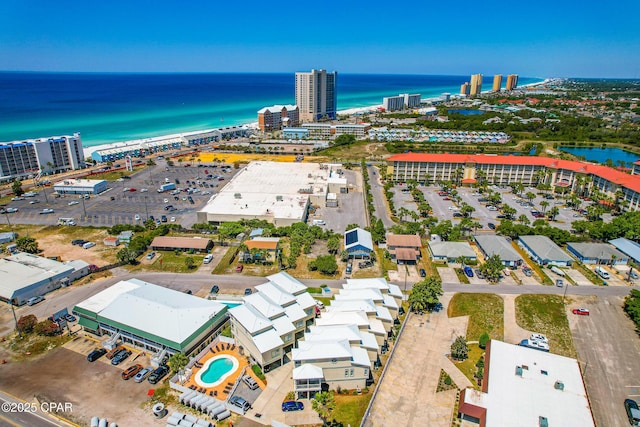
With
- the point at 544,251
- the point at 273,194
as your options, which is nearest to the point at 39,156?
the point at 273,194

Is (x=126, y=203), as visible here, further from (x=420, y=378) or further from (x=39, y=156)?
(x=420, y=378)

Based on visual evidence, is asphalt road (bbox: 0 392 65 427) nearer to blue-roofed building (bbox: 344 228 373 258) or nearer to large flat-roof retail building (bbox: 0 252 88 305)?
large flat-roof retail building (bbox: 0 252 88 305)

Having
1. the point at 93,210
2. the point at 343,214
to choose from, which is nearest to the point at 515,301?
the point at 343,214

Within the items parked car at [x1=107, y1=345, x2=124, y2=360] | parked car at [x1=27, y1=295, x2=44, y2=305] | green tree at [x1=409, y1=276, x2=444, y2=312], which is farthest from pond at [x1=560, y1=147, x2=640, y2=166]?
parked car at [x1=27, y1=295, x2=44, y2=305]

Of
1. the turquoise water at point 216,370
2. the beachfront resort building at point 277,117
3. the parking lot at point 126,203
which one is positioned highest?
the beachfront resort building at point 277,117

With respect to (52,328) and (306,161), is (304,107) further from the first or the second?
(52,328)

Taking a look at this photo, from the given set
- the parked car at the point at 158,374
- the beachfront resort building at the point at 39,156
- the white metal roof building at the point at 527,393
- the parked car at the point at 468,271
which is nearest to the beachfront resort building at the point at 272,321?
the parked car at the point at 158,374

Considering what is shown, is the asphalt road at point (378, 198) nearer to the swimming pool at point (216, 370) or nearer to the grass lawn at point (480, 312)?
the grass lawn at point (480, 312)
